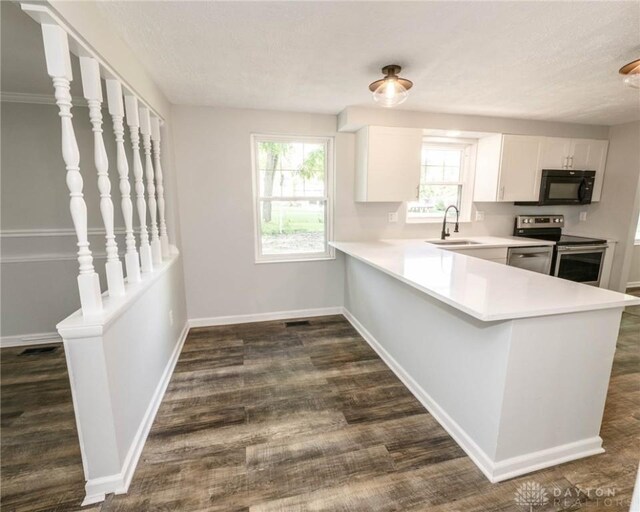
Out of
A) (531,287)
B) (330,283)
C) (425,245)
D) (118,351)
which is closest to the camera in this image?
(118,351)

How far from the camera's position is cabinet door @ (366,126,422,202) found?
3.16 metres

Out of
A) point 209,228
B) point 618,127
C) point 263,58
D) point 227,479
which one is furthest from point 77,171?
point 618,127

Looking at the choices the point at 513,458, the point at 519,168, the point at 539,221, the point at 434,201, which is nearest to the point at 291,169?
the point at 434,201

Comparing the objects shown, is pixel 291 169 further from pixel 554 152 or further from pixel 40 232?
→ pixel 554 152

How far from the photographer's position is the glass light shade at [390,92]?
2088 millimetres

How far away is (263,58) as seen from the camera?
2008 mm

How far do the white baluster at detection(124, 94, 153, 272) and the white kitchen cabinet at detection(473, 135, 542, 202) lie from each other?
11.6ft

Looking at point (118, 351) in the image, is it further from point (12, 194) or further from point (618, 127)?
point (618, 127)

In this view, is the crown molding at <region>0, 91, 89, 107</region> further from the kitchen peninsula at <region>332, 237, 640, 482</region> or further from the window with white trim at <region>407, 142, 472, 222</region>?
the window with white trim at <region>407, 142, 472, 222</region>

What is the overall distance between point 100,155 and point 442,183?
3471 mm

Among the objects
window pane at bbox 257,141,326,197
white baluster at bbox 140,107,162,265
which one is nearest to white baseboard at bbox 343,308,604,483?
white baluster at bbox 140,107,162,265

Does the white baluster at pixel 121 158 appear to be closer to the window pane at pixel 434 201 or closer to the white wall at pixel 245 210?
the white wall at pixel 245 210

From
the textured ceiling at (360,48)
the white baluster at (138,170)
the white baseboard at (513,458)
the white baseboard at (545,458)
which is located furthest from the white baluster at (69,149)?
the white baseboard at (545,458)

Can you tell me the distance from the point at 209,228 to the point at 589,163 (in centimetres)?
461
